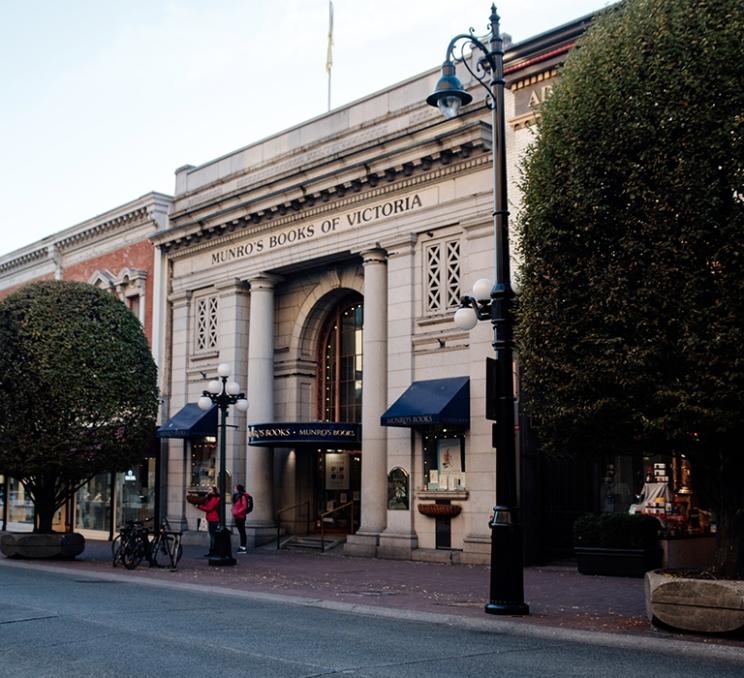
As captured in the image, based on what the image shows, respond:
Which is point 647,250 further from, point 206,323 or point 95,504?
point 95,504

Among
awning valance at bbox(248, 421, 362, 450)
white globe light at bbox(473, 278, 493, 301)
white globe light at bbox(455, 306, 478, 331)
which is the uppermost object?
white globe light at bbox(473, 278, 493, 301)

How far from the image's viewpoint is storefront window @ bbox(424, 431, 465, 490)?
885 inches

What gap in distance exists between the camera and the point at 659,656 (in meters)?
9.98

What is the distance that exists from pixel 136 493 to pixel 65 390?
10446 millimetres

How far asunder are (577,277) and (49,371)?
47.4 feet

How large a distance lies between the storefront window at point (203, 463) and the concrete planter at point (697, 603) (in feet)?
63.6

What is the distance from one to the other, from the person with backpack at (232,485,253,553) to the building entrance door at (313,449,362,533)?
269cm

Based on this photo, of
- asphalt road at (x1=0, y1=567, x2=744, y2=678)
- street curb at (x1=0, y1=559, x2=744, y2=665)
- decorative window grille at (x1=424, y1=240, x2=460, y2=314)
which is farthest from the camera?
decorative window grille at (x1=424, y1=240, x2=460, y2=314)

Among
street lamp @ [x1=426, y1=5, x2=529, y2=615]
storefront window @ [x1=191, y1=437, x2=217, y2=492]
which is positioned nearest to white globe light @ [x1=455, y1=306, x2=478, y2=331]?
street lamp @ [x1=426, y1=5, x2=529, y2=615]

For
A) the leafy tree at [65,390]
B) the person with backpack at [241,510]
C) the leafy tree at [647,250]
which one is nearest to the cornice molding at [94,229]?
the leafy tree at [65,390]

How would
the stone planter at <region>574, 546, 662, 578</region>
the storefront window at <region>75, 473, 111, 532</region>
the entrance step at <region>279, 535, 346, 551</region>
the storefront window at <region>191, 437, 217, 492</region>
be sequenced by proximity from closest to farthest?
the stone planter at <region>574, 546, 662, 578</region>
the entrance step at <region>279, 535, 346, 551</region>
the storefront window at <region>191, 437, 217, 492</region>
the storefront window at <region>75, 473, 111, 532</region>

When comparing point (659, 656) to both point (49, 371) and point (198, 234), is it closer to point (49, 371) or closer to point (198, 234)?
point (49, 371)

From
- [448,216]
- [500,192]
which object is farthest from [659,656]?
[448,216]

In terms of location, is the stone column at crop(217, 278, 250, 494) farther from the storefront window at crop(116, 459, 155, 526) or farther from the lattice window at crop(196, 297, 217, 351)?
the storefront window at crop(116, 459, 155, 526)
